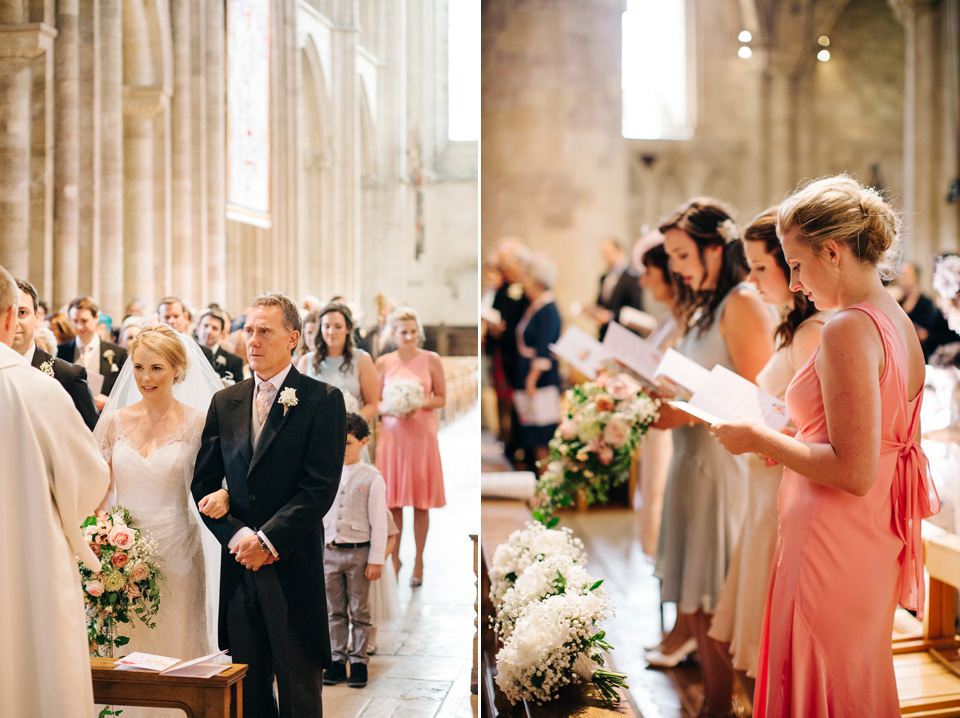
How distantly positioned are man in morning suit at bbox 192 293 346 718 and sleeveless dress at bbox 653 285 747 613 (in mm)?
1653

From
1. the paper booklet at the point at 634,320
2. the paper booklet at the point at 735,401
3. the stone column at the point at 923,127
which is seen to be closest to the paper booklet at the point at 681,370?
the paper booklet at the point at 735,401

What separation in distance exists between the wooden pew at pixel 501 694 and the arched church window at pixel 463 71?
1.59 metres

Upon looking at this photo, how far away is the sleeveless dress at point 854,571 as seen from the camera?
218 centimetres

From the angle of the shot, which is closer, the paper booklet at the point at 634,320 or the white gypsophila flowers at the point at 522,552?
the white gypsophila flowers at the point at 522,552

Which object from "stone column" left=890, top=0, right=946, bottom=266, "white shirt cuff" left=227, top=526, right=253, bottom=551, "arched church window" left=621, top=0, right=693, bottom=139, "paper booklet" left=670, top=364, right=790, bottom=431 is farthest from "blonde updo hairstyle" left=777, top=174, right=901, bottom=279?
"arched church window" left=621, top=0, right=693, bottom=139

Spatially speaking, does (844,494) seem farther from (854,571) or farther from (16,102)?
(16,102)

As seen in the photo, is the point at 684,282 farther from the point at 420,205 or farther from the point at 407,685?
the point at 407,685

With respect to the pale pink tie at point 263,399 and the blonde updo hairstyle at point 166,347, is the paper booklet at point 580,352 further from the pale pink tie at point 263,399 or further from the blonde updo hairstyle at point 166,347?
the blonde updo hairstyle at point 166,347

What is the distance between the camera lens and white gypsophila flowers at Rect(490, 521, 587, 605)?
324 centimetres

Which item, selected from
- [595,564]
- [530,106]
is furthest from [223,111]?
[530,106]

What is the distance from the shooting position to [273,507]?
2559 millimetres

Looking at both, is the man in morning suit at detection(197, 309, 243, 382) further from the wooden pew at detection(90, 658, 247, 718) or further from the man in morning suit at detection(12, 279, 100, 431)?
the wooden pew at detection(90, 658, 247, 718)

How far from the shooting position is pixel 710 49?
48.2ft

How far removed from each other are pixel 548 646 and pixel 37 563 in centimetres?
148
